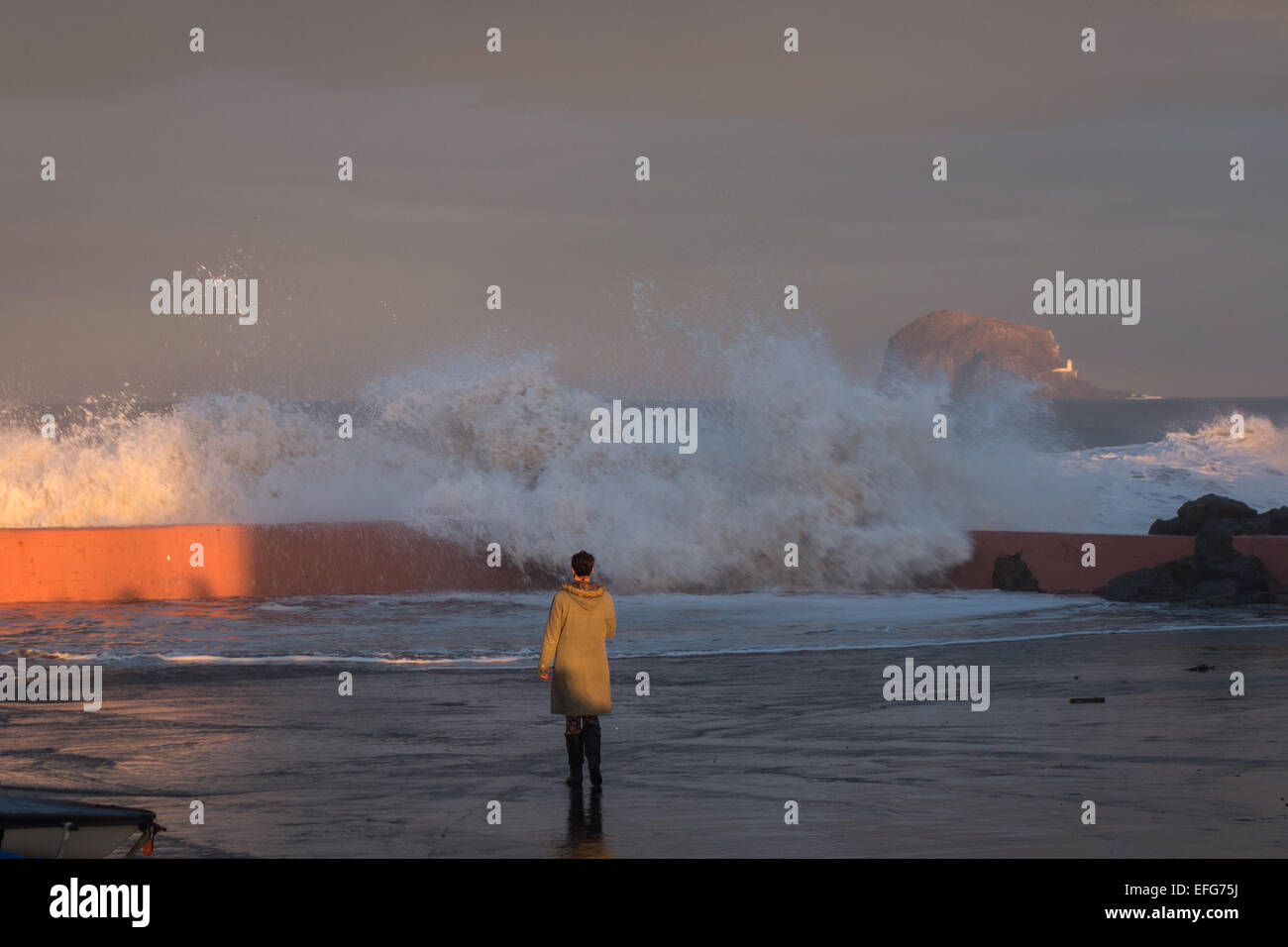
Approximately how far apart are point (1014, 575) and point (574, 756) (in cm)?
1225

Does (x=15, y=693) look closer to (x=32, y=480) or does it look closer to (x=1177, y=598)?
(x=1177, y=598)

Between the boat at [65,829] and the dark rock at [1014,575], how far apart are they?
15740 mm

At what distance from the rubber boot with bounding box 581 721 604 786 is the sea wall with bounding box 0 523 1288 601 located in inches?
457

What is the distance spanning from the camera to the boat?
4.77 metres

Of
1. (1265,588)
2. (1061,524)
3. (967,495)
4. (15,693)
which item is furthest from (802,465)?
(15,693)

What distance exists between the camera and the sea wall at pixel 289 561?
61.6ft

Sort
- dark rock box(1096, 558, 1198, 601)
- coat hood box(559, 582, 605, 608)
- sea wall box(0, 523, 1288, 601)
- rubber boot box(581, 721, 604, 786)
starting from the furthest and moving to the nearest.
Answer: sea wall box(0, 523, 1288, 601) < dark rock box(1096, 558, 1198, 601) < coat hood box(559, 582, 605, 608) < rubber boot box(581, 721, 604, 786)

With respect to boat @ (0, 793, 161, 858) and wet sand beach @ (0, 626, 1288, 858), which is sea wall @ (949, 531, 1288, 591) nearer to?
wet sand beach @ (0, 626, 1288, 858)

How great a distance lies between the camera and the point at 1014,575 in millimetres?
19688

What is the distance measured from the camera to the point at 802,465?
2311cm

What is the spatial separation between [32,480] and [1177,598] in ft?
57.0

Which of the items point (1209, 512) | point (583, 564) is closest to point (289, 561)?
point (583, 564)

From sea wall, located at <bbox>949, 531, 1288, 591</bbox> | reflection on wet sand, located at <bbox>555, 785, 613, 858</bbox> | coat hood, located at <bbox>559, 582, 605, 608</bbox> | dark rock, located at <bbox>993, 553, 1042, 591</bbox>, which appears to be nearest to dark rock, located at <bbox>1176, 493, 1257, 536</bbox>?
sea wall, located at <bbox>949, 531, 1288, 591</bbox>

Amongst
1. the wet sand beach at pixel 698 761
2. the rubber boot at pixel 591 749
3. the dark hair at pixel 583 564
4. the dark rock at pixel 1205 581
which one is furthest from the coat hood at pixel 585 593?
the dark rock at pixel 1205 581
